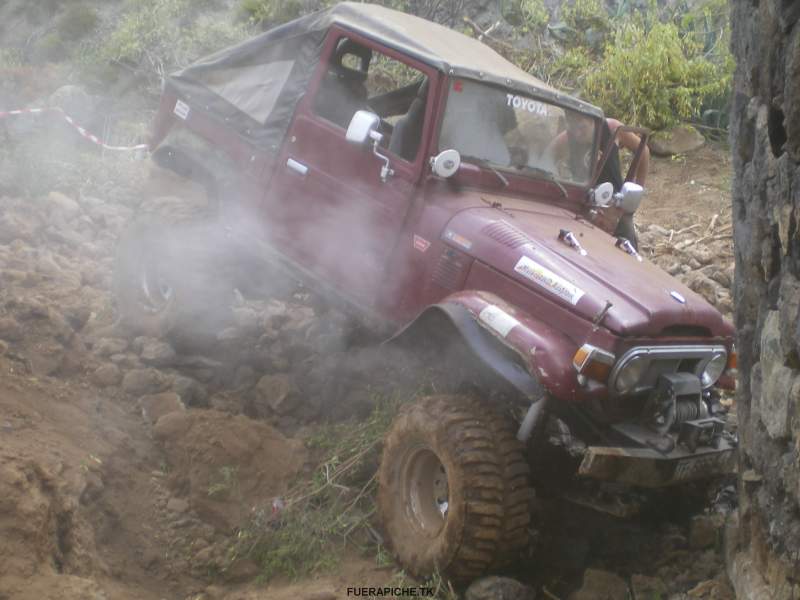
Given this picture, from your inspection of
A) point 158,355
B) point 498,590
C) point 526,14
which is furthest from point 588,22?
point 498,590

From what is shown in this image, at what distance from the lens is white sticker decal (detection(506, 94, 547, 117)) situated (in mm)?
5199

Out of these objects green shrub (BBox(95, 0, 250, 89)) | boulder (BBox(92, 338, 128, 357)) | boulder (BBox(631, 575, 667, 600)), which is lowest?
green shrub (BBox(95, 0, 250, 89))

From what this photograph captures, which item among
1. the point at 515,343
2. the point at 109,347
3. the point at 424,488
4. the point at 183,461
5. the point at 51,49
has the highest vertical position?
the point at 515,343

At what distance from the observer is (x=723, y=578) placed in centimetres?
381

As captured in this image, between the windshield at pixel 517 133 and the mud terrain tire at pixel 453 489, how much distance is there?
1.56m

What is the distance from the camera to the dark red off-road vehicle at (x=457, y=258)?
3.93 metres

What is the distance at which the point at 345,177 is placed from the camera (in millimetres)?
5242

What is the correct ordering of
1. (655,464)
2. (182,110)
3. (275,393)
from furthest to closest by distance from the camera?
(182,110), (275,393), (655,464)

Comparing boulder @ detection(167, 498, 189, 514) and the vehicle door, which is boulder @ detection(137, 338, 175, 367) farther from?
boulder @ detection(167, 498, 189, 514)

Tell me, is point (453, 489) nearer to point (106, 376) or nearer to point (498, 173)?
point (498, 173)

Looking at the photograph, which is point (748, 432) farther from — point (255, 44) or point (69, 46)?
point (69, 46)

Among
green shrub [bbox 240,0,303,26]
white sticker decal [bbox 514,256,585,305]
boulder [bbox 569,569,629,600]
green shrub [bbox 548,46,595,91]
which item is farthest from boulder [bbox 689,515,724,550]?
green shrub [bbox 240,0,303,26]

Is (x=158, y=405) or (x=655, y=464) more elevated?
(x=655, y=464)

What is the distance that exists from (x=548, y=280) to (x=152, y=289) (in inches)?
123
